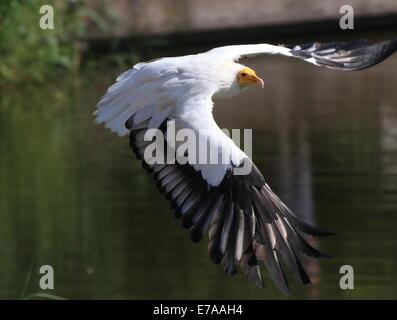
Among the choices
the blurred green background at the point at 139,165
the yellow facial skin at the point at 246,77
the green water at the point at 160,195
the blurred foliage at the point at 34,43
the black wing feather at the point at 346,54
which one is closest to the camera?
the yellow facial skin at the point at 246,77

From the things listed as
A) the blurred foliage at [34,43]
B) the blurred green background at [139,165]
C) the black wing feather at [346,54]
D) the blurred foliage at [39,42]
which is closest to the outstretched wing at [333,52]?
the black wing feather at [346,54]

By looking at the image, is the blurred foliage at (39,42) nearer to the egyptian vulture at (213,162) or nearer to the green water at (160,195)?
the green water at (160,195)

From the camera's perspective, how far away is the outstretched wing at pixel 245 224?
654 centimetres

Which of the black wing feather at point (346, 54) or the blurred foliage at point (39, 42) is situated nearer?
the black wing feather at point (346, 54)

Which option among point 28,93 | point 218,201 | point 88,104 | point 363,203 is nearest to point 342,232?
point 363,203

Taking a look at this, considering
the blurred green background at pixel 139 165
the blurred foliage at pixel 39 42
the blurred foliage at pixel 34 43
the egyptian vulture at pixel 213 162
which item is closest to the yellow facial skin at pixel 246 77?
the egyptian vulture at pixel 213 162

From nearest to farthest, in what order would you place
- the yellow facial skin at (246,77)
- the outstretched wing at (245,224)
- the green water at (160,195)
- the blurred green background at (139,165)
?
the outstretched wing at (245,224)
the yellow facial skin at (246,77)
the green water at (160,195)
the blurred green background at (139,165)

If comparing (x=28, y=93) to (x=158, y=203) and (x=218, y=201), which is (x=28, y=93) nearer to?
(x=158, y=203)

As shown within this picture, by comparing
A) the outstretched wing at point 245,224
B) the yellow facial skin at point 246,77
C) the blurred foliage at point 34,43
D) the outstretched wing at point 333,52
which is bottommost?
the outstretched wing at point 245,224

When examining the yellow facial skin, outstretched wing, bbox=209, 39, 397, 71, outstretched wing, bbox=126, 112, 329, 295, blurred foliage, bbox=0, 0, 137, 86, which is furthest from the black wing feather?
blurred foliage, bbox=0, 0, 137, 86

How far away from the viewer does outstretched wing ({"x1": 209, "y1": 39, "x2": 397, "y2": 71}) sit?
742 cm

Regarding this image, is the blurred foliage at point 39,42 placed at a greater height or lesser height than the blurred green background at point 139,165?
greater

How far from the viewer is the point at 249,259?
21.6 ft

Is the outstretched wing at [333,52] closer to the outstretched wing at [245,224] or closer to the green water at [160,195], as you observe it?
the outstretched wing at [245,224]
